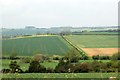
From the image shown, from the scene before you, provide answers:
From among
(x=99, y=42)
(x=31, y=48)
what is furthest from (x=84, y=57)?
(x=99, y=42)

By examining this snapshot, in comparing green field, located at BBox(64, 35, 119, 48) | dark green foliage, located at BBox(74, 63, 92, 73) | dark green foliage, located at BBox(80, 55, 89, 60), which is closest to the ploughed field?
green field, located at BBox(64, 35, 119, 48)

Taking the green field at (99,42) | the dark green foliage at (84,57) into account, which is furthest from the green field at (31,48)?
the dark green foliage at (84,57)

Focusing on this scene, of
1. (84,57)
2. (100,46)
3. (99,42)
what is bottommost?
(84,57)

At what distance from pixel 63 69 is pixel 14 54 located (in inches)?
313

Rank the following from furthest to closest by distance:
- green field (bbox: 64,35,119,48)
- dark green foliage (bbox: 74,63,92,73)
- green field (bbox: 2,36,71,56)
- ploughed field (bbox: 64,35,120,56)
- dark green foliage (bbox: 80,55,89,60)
A: green field (bbox: 64,35,119,48)
green field (bbox: 2,36,71,56)
ploughed field (bbox: 64,35,120,56)
dark green foliage (bbox: 80,55,89,60)
dark green foliage (bbox: 74,63,92,73)

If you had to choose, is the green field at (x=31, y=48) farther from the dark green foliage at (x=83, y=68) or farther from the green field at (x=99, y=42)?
the dark green foliage at (x=83, y=68)

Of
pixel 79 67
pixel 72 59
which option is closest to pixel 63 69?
pixel 79 67

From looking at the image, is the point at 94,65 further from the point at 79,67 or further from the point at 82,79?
the point at 82,79

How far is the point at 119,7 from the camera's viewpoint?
3.91 meters

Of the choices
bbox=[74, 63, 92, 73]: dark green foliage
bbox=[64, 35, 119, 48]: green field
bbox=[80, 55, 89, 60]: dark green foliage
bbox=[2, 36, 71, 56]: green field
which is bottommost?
bbox=[74, 63, 92, 73]: dark green foliage

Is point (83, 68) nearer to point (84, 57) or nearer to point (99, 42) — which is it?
point (84, 57)

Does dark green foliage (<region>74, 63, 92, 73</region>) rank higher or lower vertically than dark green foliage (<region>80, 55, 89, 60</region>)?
lower

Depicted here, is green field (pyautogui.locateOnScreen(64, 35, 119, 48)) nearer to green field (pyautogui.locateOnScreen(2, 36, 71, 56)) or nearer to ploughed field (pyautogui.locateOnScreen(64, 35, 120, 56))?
ploughed field (pyautogui.locateOnScreen(64, 35, 120, 56))

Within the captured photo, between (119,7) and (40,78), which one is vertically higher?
(119,7)
